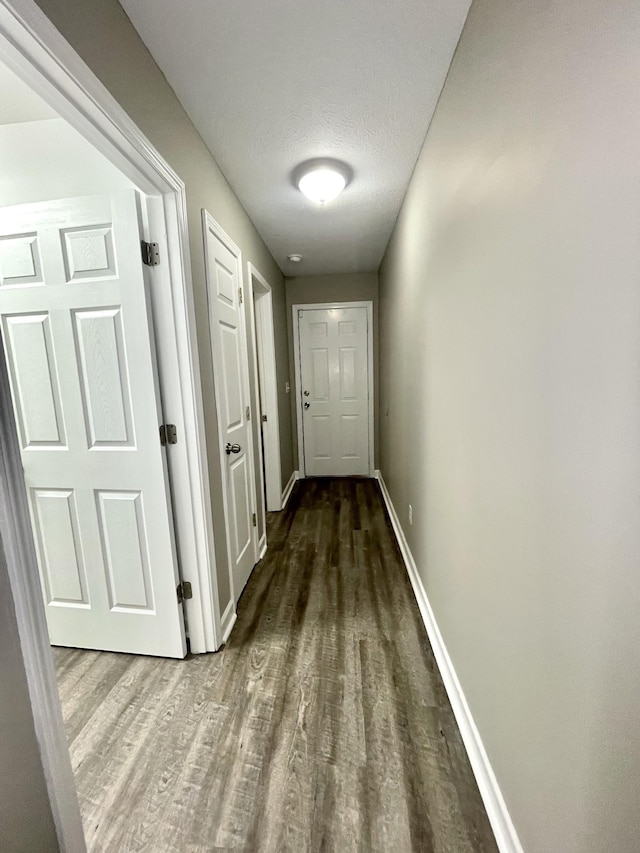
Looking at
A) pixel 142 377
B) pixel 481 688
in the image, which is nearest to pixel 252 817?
pixel 481 688

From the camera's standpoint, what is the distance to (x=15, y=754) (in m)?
0.68

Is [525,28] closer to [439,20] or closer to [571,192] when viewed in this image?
[571,192]

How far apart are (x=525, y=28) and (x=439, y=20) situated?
558 mm

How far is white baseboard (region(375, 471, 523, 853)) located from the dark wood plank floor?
33 millimetres

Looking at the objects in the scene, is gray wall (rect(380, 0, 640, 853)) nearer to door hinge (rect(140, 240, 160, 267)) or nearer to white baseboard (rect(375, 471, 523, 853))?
white baseboard (rect(375, 471, 523, 853))

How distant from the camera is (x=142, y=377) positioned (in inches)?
55.8

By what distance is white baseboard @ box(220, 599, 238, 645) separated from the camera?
1718mm

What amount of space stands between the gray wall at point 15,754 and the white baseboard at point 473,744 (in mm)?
1100

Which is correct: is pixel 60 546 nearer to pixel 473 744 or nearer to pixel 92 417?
pixel 92 417

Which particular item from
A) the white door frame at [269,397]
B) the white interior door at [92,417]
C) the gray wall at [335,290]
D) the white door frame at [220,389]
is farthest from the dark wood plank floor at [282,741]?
the gray wall at [335,290]

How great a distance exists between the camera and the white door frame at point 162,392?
0.70m

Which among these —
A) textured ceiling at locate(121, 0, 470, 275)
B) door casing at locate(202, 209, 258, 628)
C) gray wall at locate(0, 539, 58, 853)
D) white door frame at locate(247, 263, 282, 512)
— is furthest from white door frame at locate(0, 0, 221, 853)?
white door frame at locate(247, 263, 282, 512)

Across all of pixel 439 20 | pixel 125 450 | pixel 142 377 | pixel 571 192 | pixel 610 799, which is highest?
pixel 439 20

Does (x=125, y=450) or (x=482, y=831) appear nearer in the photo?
(x=482, y=831)
